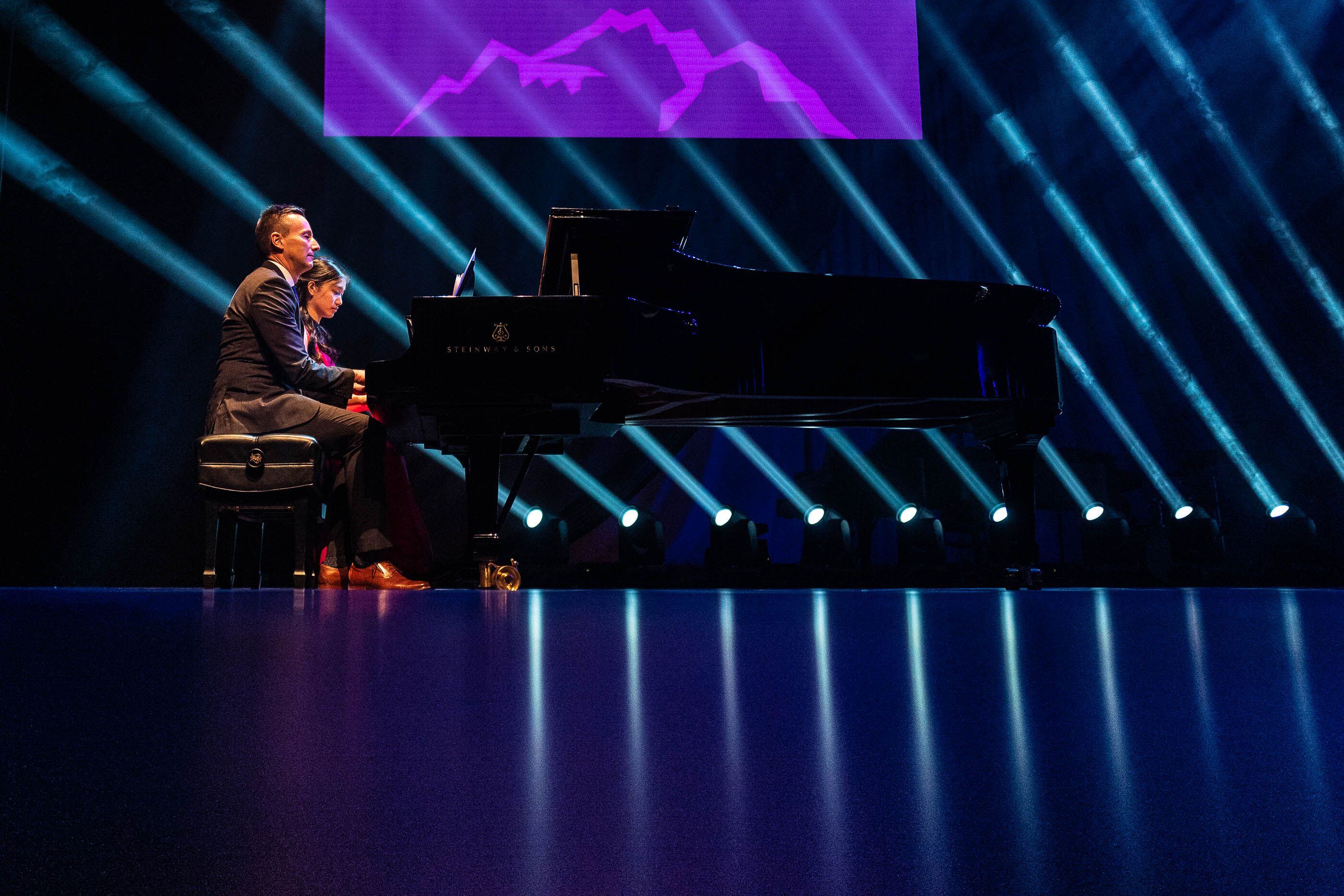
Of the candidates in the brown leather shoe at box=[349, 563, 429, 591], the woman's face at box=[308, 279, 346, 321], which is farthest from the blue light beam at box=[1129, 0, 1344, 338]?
the brown leather shoe at box=[349, 563, 429, 591]

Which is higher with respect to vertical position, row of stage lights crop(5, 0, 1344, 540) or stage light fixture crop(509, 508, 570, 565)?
row of stage lights crop(5, 0, 1344, 540)

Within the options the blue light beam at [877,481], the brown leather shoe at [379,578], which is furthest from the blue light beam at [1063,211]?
the brown leather shoe at [379,578]

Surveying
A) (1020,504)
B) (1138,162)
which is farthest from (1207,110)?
(1020,504)

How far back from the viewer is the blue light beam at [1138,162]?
5.03 m

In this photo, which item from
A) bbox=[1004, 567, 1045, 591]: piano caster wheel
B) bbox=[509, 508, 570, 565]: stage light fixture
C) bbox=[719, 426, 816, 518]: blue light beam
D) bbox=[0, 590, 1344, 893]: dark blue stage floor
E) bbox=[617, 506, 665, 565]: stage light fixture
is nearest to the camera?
bbox=[0, 590, 1344, 893]: dark blue stage floor

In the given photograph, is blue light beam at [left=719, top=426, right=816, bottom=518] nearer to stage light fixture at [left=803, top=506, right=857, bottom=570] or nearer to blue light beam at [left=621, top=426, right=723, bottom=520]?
blue light beam at [left=621, top=426, right=723, bottom=520]

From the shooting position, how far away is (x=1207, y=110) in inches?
199

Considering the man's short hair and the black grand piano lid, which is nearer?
the black grand piano lid

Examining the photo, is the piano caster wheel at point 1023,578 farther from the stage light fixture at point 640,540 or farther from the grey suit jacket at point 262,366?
the grey suit jacket at point 262,366

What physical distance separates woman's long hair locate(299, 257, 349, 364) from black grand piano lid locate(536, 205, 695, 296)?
140 centimetres

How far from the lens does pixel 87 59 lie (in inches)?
169

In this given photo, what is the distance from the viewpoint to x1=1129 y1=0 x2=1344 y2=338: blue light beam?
4992 mm

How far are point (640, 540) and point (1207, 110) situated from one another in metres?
4.12

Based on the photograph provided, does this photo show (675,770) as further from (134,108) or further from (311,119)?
(134,108)
